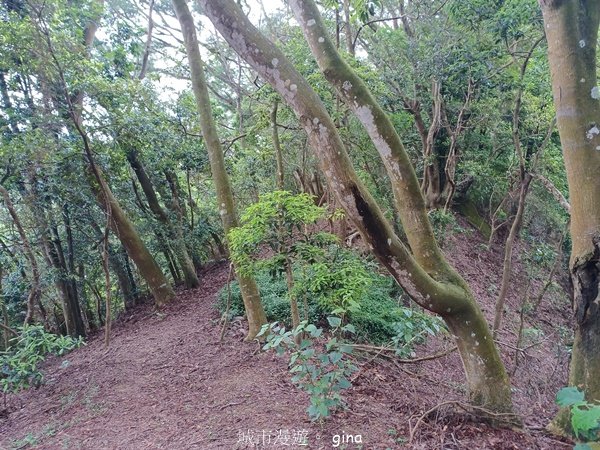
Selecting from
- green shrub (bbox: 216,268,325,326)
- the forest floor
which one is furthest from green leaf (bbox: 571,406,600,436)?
green shrub (bbox: 216,268,325,326)

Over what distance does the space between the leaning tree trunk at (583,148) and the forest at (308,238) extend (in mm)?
17

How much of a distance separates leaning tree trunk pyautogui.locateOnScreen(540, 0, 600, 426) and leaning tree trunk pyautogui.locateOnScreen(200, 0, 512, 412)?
74 centimetres

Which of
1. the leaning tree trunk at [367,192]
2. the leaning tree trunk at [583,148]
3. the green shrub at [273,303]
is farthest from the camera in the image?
the green shrub at [273,303]

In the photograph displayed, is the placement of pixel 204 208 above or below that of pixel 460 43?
below

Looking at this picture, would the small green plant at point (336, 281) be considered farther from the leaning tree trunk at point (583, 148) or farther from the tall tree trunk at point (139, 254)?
the tall tree trunk at point (139, 254)

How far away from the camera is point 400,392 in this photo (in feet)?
13.8

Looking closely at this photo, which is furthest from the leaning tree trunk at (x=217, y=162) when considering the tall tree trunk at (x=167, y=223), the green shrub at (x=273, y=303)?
the tall tree trunk at (x=167, y=223)

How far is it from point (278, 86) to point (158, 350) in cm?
497

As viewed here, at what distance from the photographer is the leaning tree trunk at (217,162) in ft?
A: 17.7

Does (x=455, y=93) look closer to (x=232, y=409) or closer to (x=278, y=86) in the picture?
(x=278, y=86)

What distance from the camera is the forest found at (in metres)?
3.21

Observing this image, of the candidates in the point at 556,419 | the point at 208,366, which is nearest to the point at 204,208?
the point at 208,366

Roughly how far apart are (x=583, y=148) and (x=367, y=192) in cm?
202

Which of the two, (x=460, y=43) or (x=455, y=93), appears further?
(x=455, y=93)
